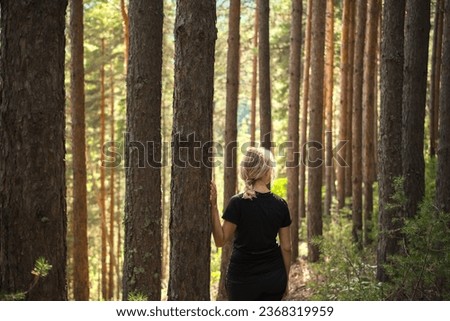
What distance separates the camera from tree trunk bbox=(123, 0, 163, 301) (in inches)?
295

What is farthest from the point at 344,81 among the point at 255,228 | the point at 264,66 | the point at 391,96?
the point at 255,228

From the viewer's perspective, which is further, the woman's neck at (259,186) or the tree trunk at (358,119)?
the tree trunk at (358,119)

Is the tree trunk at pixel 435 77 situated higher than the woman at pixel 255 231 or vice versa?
the tree trunk at pixel 435 77

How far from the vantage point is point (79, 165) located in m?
11.4

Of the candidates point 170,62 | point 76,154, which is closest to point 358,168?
point 76,154

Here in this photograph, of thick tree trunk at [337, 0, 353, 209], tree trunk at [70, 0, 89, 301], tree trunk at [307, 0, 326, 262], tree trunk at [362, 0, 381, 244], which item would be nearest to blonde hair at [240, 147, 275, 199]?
tree trunk at [70, 0, 89, 301]

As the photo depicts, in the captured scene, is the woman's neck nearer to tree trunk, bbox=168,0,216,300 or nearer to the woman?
the woman

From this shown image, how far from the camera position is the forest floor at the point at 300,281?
1154cm

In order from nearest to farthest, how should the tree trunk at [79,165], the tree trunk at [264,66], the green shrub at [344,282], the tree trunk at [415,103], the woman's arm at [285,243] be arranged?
the woman's arm at [285,243], the green shrub at [344,282], the tree trunk at [415,103], the tree trunk at [79,165], the tree trunk at [264,66]

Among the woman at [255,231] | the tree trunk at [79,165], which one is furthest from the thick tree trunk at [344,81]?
the woman at [255,231]

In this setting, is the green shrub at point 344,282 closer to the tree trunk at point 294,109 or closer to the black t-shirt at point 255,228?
the black t-shirt at point 255,228

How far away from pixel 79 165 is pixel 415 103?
7032mm

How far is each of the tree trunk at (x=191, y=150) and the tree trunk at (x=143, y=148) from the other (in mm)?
2775

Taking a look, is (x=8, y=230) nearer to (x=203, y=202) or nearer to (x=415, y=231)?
(x=203, y=202)
